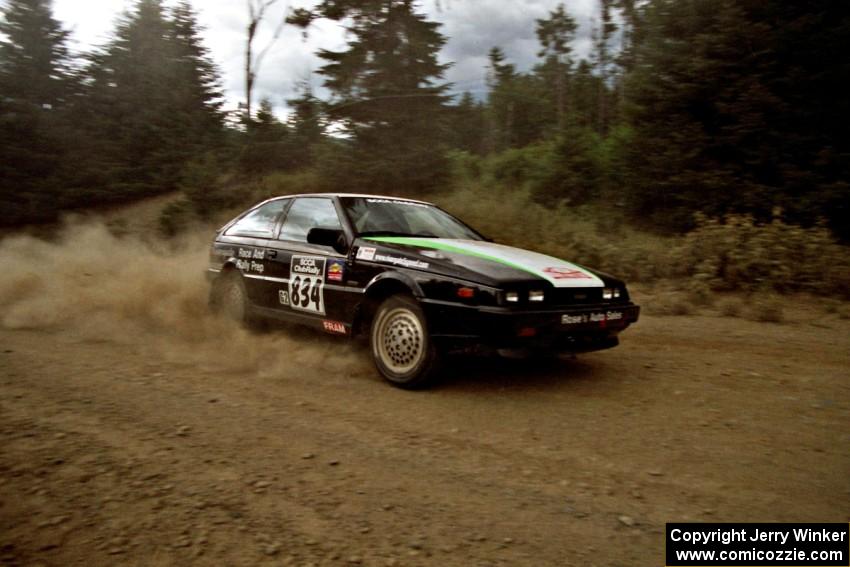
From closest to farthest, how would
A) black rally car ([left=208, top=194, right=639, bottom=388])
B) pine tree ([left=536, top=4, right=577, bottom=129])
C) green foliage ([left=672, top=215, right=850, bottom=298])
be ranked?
black rally car ([left=208, top=194, right=639, bottom=388]) → green foliage ([left=672, top=215, right=850, bottom=298]) → pine tree ([left=536, top=4, right=577, bottom=129])

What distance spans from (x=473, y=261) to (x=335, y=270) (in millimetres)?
1328

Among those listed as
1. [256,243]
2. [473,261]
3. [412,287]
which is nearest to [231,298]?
[256,243]

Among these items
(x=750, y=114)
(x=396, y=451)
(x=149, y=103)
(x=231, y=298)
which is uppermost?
(x=149, y=103)

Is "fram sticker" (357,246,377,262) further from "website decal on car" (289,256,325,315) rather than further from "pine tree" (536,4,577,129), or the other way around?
"pine tree" (536,4,577,129)

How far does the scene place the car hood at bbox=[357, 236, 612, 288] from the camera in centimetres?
428

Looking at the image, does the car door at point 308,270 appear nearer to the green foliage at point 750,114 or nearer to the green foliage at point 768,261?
the green foliage at point 768,261

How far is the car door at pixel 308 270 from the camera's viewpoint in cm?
512

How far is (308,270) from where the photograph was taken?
214 inches

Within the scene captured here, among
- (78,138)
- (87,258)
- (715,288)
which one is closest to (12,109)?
(78,138)

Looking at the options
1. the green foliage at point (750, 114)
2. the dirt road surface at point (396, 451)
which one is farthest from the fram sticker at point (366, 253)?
the green foliage at point (750, 114)

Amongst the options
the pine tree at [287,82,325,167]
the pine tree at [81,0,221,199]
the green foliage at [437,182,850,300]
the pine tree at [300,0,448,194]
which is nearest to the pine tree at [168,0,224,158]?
the pine tree at [81,0,221,199]

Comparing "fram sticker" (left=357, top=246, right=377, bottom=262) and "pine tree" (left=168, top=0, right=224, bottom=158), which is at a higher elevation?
"pine tree" (left=168, top=0, right=224, bottom=158)

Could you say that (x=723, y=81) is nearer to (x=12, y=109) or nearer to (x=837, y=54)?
(x=837, y=54)

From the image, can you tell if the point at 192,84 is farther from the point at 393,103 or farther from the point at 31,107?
the point at 393,103
